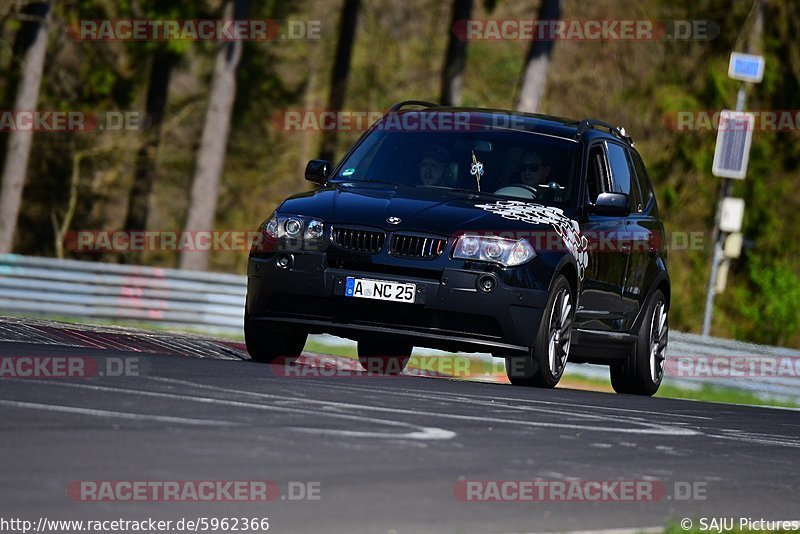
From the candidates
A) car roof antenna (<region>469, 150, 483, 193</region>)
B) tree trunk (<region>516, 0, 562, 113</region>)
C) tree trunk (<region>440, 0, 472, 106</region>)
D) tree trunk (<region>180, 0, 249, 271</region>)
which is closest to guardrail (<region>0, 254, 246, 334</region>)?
tree trunk (<region>180, 0, 249, 271</region>)

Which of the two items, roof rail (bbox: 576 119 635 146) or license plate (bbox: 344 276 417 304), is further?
roof rail (bbox: 576 119 635 146)

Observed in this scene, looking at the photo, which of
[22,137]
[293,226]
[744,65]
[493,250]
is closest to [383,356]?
[293,226]

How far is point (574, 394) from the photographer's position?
1191cm

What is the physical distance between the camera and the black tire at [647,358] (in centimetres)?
1384

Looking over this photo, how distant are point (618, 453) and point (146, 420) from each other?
230cm

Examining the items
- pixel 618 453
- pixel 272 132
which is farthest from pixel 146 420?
pixel 272 132

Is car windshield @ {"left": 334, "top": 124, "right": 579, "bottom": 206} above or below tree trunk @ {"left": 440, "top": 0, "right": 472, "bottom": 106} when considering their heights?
below

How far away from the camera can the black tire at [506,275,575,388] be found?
11406mm

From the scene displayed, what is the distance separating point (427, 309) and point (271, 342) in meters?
1.41

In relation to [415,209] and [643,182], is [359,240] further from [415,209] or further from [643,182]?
[643,182]

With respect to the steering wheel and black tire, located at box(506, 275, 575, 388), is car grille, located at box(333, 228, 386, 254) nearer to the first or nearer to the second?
black tire, located at box(506, 275, 575, 388)

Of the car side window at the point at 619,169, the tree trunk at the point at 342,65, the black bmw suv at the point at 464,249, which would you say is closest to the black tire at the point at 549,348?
the black bmw suv at the point at 464,249

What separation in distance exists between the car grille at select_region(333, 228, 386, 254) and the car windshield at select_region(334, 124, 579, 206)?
121 cm

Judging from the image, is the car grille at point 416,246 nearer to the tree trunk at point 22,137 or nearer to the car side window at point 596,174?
the car side window at point 596,174
